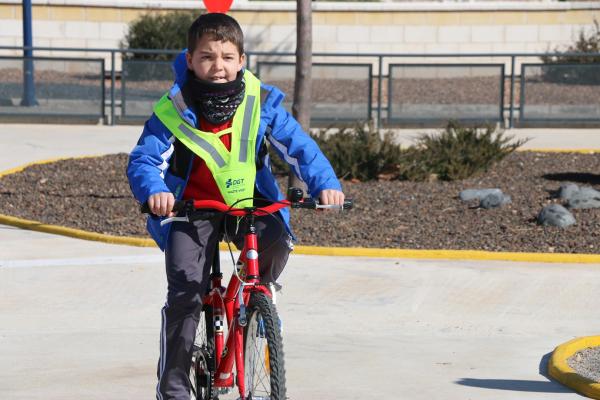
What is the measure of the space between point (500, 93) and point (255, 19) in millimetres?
12018

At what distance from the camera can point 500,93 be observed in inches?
796

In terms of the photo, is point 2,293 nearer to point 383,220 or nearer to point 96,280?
point 96,280

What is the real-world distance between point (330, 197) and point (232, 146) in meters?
0.49

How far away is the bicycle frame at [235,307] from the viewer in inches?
192

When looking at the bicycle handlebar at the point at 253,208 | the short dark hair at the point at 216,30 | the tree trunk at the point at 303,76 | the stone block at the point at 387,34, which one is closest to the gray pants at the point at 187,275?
the bicycle handlebar at the point at 253,208

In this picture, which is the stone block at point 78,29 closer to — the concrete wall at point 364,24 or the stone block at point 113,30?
the concrete wall at point 364,24

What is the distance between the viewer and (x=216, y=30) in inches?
200

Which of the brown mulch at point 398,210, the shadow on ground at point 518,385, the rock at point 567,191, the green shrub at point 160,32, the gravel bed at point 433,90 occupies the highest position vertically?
the green shrub at point 160,32

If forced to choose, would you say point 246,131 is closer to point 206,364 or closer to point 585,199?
point 206,364

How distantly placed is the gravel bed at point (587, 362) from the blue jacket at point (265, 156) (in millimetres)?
2190

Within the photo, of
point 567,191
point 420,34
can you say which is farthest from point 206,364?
point 420,34

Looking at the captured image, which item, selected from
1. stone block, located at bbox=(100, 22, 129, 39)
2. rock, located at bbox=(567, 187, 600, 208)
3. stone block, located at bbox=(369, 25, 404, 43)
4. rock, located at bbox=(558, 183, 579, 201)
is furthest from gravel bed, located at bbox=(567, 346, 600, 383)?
stone block, located at bbox=(100, 22, 129, 39)

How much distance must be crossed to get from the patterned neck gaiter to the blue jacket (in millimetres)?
65

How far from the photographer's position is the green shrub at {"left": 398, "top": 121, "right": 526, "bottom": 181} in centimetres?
1373
